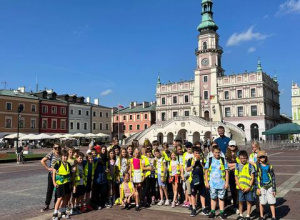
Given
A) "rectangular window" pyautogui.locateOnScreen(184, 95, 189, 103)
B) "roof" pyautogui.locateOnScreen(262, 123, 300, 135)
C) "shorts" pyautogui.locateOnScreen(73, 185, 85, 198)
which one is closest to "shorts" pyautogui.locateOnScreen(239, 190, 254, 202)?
"shorts" pyautogui.locateOnScreen(73, 185, 85, 198)

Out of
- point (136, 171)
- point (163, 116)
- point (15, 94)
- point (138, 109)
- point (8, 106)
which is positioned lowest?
point (136, 171)

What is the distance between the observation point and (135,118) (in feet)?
248

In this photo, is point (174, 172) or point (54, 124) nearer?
point (174, 172)

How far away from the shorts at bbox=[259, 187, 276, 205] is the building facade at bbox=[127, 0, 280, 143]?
46329 millimetres

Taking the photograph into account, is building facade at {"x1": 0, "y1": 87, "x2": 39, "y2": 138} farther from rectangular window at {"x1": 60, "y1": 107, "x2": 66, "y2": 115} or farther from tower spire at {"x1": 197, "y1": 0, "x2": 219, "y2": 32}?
tower spire at {"x1": 197, "y1": 0, "x2": 219, "y2": 32}

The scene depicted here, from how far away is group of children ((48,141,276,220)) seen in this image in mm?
6824

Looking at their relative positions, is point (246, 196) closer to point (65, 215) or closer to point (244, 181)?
point (244, 181)

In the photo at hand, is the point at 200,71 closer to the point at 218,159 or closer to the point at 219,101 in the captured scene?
the point at 219,101

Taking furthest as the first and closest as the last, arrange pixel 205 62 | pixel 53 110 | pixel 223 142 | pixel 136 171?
pixel 205 62, pixel 53 110, pixel 223 142, pixel 136 171

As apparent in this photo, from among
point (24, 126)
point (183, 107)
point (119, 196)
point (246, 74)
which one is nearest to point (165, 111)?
point (183, 107)

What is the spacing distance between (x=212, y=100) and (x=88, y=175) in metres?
56.3

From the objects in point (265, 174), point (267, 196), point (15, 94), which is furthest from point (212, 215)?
point (15, 94)

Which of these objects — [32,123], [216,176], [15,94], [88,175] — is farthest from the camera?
[32,123]

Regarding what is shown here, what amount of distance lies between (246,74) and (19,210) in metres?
58.8
